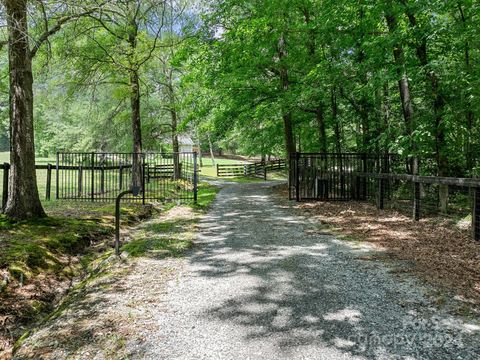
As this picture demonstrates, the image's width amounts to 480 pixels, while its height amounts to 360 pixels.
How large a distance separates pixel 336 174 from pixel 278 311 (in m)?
9.01

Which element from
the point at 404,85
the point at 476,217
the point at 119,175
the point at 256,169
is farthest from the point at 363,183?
the point at 256,169

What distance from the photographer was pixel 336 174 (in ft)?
38.4

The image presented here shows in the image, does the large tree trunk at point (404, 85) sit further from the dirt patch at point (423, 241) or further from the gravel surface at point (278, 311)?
the gravel surface at point (278, 311)

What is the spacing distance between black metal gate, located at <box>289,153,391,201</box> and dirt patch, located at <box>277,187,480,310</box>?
5.93 ft

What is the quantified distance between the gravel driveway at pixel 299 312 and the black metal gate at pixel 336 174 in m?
6.16

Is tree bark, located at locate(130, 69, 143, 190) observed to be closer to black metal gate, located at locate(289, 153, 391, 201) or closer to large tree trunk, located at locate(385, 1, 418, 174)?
black metal gate, located at locate(289, 153, 391, 201)

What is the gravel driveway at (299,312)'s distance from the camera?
2.67 meters

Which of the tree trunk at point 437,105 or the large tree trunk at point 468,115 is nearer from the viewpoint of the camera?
the large tree trunk at point 468,115

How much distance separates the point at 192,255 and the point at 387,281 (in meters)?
2.89

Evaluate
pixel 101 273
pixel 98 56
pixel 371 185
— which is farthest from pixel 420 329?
pixel 98 56

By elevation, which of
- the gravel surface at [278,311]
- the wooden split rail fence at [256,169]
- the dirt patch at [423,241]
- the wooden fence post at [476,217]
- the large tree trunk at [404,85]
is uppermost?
the large tree trunk at [404,85]

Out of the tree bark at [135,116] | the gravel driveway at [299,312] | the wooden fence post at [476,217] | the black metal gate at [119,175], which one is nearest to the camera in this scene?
the gravel driveway at [299,312]

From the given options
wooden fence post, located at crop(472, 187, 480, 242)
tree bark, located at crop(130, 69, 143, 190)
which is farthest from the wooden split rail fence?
wooden fence post, located at crop(472, 187, 480, 242)

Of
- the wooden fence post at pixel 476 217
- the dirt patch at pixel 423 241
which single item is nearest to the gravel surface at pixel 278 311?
the dirt patch at pixel 423 241
